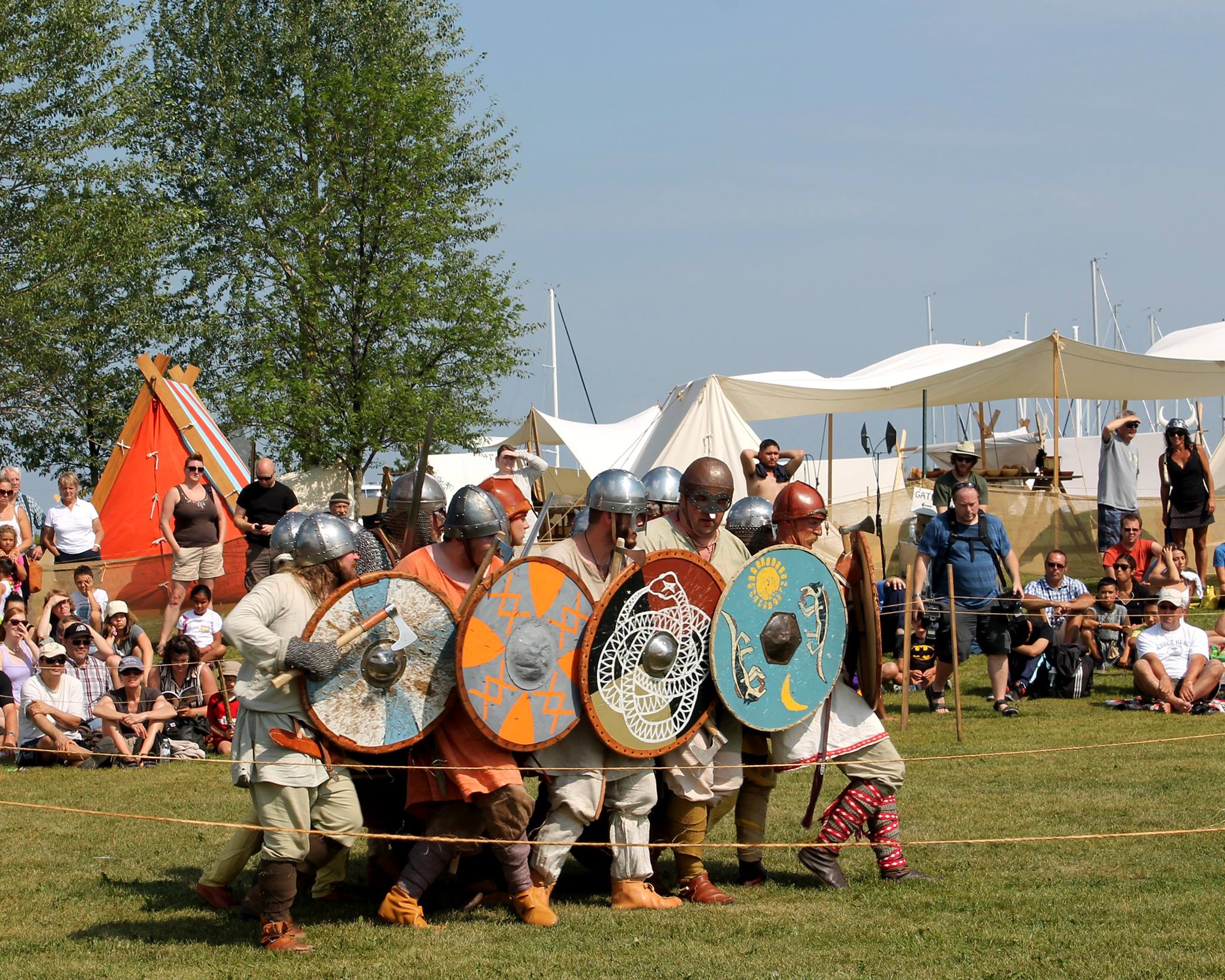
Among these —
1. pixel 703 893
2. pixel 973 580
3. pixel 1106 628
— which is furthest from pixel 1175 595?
pixel 703 893

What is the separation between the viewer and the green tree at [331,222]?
2364 centimetres

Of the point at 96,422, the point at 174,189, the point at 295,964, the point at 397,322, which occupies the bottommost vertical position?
the point at 295,964

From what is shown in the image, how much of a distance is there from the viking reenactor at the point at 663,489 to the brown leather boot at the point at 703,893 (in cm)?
211

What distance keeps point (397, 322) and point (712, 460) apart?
60.4ft

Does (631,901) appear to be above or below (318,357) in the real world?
below

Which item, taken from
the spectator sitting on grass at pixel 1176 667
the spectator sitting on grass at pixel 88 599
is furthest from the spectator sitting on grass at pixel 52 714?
the spectator sitting on grass at pixel 1176 667

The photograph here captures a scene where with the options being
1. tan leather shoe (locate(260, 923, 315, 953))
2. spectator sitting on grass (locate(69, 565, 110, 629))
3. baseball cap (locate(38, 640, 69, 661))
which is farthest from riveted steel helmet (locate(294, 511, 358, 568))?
spectator sitting on grass (locate(69, 565, 110, 629))

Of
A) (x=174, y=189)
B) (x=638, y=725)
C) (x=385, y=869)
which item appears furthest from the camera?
(x=174, y=189)

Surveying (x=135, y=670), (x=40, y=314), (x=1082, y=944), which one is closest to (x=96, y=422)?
(x=40, y=314)

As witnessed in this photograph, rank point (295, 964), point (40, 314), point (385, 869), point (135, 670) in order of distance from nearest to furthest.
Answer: point (295, 964)
point (385, 869)
point (135, 670)
point (40, 314)

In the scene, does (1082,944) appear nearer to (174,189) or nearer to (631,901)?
(631,901)

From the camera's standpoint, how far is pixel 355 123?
24.0 metres

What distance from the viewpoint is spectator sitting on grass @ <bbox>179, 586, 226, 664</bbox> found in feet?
35.9

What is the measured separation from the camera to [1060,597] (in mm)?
11750
